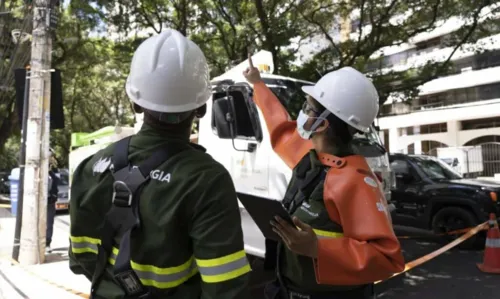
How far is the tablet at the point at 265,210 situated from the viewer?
1.63 meters

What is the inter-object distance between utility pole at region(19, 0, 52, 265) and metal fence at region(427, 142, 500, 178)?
2167cm

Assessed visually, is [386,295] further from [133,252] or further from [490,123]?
[490,123]

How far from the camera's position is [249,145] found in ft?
15.3

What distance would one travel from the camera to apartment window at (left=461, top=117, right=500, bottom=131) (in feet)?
114

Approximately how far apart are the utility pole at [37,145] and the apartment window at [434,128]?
122 feet

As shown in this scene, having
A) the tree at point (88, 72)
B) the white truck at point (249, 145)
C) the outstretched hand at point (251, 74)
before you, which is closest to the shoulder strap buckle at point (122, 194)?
the outstretched hand at point (251, 74)

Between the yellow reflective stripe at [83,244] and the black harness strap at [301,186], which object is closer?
the yellow reflective stripe at [83,244]

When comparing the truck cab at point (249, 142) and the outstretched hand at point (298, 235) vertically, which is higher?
the truck cab at point (249, 142)

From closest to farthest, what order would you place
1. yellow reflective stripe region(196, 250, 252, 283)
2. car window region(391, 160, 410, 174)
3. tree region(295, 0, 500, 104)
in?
1. yellow reflective stripe region(196, 250, 252, 283)
2. car window region(391, 160, 410, 174)
3. tree region(295, 0, 500, 104)

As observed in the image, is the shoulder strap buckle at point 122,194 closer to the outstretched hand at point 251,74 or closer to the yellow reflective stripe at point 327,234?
the yellow reflective stripe at point 327,234

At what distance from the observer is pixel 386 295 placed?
17.8 feet

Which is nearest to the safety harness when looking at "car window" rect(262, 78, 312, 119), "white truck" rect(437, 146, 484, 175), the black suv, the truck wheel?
"car window" rect(262, 78, 312, 119)

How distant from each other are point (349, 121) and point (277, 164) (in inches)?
93.4

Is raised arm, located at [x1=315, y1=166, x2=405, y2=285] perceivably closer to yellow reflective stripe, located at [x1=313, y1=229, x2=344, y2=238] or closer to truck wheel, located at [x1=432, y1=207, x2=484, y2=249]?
yellow reflective stripe, located at [x1=313, y1=229, x2=344, y2=238]
